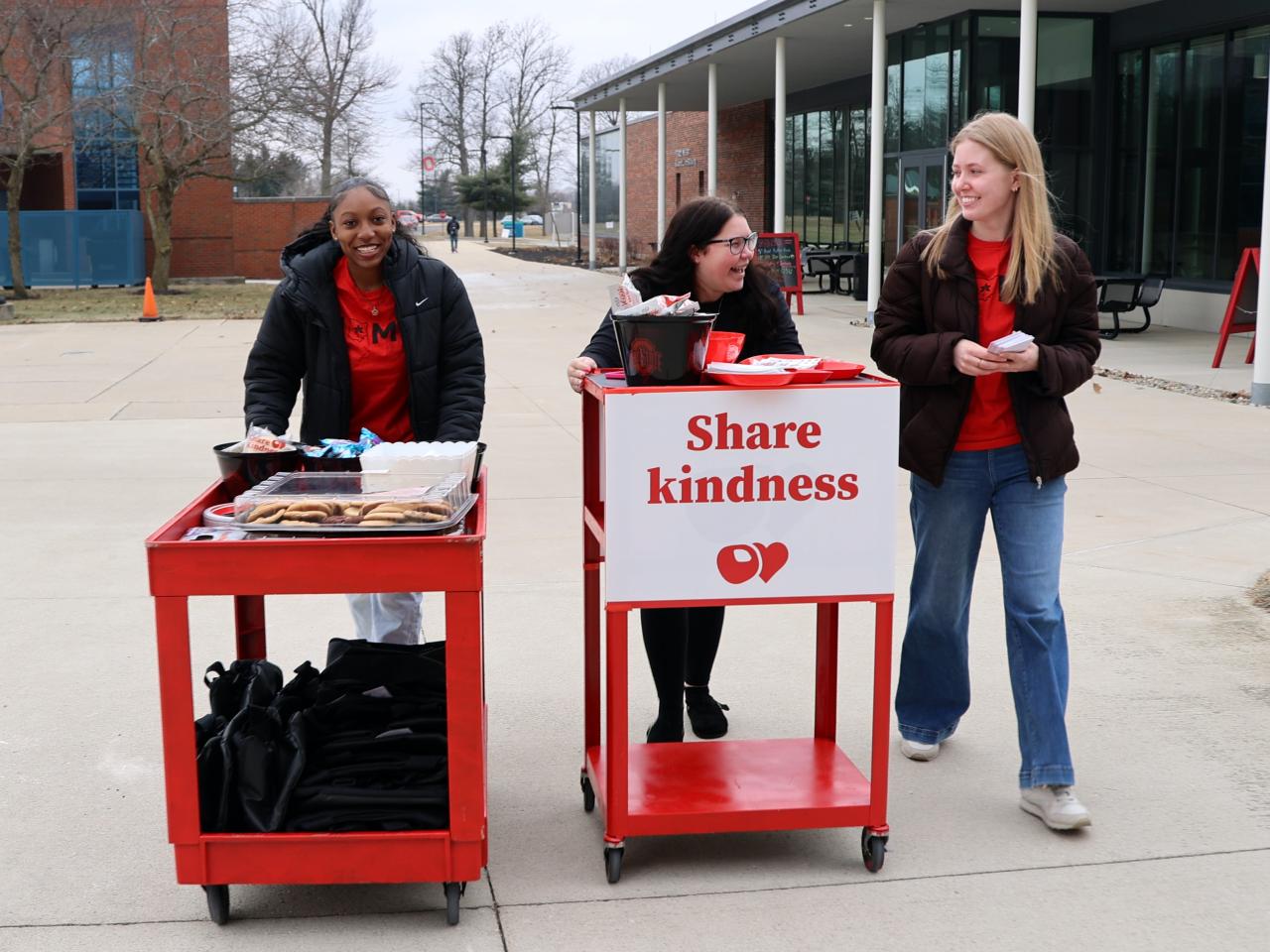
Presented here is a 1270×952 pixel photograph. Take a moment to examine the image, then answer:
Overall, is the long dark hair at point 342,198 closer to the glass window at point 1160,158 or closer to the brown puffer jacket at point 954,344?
the brown puffer jacket at point 954,344

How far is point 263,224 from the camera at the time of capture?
36219mm

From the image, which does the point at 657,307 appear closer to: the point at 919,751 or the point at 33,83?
the point at 919,751

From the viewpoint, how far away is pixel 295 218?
3634cm

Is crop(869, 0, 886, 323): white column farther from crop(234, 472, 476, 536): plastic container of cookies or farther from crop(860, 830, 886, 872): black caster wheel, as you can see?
crop(234, 472, 476, 536): plastic container of cookies

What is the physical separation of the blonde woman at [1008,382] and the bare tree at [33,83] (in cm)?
2627

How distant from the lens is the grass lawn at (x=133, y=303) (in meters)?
24.3

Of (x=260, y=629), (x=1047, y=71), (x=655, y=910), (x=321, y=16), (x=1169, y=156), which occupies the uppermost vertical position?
(x=321, y=16)

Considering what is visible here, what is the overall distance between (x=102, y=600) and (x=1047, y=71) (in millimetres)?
18551

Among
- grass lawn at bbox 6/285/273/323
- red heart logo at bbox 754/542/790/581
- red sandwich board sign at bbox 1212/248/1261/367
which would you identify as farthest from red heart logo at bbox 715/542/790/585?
grass lawn at bbox 6/285/273/323

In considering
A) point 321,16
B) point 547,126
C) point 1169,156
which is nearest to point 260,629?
point 1169,156

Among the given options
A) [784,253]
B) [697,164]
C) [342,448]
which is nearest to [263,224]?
[697,164]

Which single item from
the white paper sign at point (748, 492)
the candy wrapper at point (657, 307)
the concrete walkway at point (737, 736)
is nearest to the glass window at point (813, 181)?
the concrete walkway at point (737, 736)

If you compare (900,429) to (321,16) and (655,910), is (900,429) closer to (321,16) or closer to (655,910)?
(655,910)

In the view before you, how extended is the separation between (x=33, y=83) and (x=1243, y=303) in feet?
77.8
